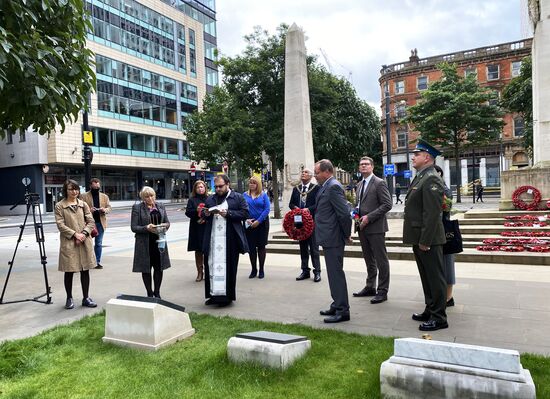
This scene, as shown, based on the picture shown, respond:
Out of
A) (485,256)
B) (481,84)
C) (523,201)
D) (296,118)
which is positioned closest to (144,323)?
(485,256)

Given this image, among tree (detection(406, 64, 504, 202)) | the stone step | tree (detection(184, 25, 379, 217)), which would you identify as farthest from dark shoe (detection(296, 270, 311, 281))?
tree (detection(406, 64, 504, 202))

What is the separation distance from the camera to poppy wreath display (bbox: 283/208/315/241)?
305 inches

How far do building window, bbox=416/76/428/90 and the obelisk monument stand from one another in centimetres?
4284

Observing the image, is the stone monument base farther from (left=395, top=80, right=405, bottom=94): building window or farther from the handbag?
(left=395, top=80, right=405, bottom=94): building window

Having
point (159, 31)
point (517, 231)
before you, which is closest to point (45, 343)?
point (517, 231)

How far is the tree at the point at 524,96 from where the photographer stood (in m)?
A: 27.3

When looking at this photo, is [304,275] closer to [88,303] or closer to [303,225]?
[303,225]

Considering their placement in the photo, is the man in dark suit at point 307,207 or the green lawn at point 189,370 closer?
the green lawn at point 189,370

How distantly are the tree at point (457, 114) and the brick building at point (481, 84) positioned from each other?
42.0 feet

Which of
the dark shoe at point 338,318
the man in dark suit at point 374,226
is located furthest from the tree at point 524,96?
the dark shoe at point 338,318

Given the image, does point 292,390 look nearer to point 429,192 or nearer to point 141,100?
point 429,192

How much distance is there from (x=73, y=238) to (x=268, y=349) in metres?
3.81

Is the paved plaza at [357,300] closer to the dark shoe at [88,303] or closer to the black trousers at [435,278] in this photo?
the dark shoe at [88,303]

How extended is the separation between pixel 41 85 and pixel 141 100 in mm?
44109
